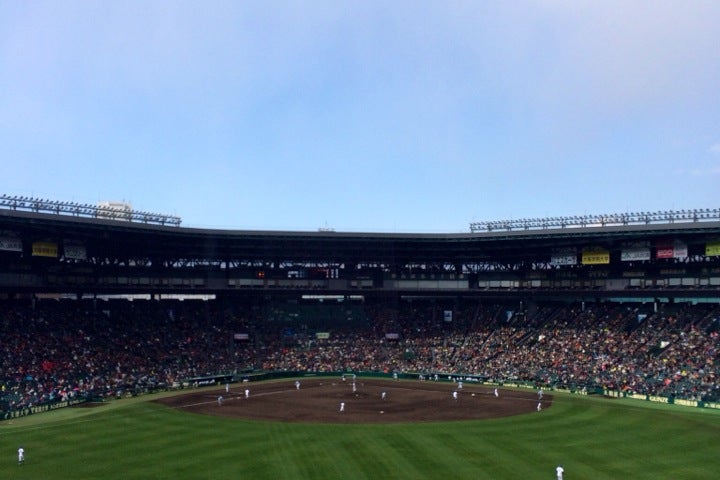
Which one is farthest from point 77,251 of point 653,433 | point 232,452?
point 653,433

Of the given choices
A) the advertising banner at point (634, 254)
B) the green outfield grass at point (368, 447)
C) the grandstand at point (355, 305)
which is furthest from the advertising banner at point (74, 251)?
the advertising banner at point (634, 254)

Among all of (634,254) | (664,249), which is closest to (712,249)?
(664,249)

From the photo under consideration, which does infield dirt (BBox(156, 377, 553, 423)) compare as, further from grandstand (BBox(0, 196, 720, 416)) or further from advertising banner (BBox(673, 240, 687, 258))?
advertising banner (BBox(673, 240, 687, 258))

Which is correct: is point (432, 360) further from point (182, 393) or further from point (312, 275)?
point (182, 393)

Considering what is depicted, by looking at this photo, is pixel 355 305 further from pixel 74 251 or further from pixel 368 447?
pixel 368 447

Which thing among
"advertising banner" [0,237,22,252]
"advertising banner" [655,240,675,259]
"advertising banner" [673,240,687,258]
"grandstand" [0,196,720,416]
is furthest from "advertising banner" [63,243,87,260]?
"advertising banner" [673,240,687,258]
